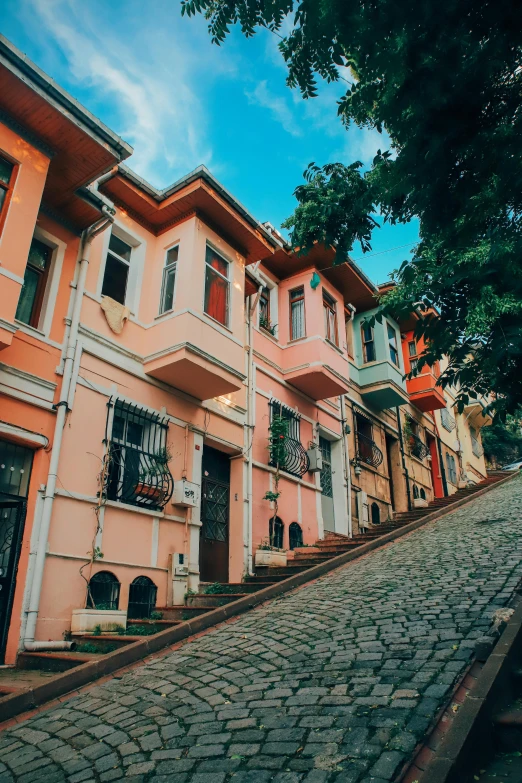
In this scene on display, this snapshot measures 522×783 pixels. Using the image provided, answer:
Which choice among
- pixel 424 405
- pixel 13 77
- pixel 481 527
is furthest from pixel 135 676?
pixel 424 405

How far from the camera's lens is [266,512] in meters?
11.8

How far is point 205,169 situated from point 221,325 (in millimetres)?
3157

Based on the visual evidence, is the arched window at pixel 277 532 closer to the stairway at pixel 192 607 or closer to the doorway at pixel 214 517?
the stairway at pixel 192 607

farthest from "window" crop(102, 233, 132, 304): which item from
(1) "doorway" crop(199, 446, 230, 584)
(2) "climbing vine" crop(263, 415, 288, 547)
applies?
(2) "climbing vine" crop(263, 415, 288, 547)

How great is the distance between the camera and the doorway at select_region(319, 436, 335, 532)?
575 inches

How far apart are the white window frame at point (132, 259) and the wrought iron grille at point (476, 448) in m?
24.9

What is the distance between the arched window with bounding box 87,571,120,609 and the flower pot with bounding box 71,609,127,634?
1.14 ft

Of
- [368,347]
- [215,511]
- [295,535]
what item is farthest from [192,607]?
[368,347]

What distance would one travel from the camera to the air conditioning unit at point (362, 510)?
15477mm

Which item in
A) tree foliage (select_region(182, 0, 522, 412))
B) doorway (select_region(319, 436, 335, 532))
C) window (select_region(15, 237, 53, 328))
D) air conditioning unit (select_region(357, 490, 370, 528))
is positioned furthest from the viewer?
air conditioning unit (select_region(357, 490, 370, 528))

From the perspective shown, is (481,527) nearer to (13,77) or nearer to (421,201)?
(421,201)

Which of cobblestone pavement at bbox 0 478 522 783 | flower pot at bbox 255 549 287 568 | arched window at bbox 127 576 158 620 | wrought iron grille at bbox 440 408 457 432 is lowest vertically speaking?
cobblestone pavement at bbox 0 478 522 783

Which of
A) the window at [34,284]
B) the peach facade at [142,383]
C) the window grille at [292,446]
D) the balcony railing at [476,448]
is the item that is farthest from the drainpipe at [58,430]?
the balcony railing at [476,448]

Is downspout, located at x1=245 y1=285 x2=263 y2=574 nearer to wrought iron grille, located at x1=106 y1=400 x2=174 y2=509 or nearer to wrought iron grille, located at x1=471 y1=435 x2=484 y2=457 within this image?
wrought iron grille, located at x1=106 y1=400 x2=174 y2=509
